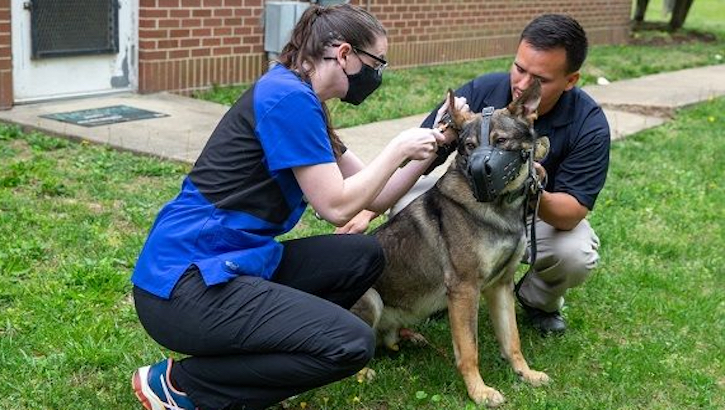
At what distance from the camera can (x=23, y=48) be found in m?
7.46

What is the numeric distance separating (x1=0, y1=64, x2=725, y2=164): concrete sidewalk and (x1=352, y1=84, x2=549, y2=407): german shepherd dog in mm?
2780

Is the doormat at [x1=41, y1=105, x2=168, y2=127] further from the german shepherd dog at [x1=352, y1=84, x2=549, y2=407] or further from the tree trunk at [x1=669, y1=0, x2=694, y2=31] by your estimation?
the tree trunk at [x1=669, y1=0, x2=694, y2=31]

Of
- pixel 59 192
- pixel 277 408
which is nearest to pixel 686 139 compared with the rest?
pixel 59 192

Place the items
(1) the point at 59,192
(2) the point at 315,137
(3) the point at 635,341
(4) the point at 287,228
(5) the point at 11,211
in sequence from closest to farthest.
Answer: (2) the point at 315,137
(4) the point at 287,228
(3) the point at 635,341
(5) the point at 11,211
(1) the point at 59,192

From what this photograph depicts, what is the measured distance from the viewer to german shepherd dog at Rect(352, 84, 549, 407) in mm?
3592

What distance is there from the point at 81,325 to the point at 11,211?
59.0 inches

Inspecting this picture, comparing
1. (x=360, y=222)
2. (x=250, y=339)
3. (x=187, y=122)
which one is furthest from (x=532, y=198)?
(x=187, y=122)

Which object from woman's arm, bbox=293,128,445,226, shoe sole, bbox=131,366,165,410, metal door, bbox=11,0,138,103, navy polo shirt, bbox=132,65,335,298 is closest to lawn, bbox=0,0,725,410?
shoe sole, bbox=131,366,165,410

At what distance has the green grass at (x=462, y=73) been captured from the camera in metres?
8.57

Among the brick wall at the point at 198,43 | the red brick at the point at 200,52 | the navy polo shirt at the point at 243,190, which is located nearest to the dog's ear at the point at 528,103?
the navy polo shirt at the point at 243,190

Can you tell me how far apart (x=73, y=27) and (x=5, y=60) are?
0.72m

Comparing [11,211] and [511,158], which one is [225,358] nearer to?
[511,158]

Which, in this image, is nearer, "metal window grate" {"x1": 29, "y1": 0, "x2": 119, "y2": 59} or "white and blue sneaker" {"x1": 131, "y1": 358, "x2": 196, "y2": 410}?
"white and blue sneaker" {"x1": 131, "y1": 358, "x2": 196, "y2": 410}

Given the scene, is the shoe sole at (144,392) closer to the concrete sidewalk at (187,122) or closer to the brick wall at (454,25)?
the concrete sidewalk at (187,122)
